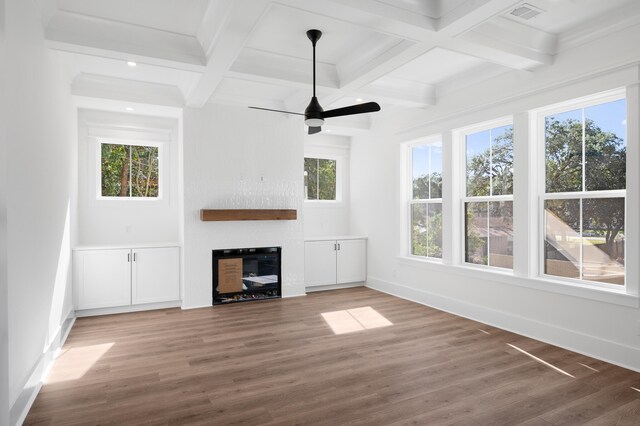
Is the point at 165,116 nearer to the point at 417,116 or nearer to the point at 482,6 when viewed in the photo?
the point at 417,116

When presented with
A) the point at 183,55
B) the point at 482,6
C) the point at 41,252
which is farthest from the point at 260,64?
the point at 41,252

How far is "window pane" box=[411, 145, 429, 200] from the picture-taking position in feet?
18.7

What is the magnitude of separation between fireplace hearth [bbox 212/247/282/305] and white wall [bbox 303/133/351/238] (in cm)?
124

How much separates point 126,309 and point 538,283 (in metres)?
4.93

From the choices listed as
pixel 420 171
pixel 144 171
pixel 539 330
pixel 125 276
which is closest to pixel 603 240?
pixel 539 330

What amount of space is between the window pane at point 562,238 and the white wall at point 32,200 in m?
4.57

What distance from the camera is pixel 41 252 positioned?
10.3 feet

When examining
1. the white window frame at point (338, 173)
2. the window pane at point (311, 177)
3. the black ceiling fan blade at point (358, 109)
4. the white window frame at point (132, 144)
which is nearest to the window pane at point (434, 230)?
the white window frame at point (338, 173)

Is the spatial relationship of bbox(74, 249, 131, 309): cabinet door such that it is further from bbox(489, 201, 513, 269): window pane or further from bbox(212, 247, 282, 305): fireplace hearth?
bbox(489, 201, 513, 269): window pane

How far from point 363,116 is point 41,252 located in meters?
4.87

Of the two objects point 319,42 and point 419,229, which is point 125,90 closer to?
point 319,42

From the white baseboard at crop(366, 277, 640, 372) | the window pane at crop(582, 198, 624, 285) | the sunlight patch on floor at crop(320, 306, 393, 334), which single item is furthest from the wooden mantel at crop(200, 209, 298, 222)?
the window pane at crop(582, 198, 624, 285)

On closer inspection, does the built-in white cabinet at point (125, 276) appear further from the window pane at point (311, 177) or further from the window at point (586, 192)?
the window at point (586, 192)

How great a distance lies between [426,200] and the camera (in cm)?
567
